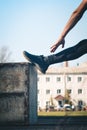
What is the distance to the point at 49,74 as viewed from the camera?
296 feet

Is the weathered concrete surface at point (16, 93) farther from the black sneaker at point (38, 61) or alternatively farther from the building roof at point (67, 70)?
the building roof at point (67, 70)

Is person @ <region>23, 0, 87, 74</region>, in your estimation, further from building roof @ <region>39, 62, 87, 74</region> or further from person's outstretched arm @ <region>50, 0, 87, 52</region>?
building roof @ <region>39, 62, 87, 74</region>

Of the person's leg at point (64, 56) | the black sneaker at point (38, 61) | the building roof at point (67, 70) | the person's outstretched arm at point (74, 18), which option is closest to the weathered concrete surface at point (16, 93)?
the black sneaker at point (38, 61)

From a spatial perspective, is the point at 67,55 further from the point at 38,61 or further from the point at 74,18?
the point at 74,18

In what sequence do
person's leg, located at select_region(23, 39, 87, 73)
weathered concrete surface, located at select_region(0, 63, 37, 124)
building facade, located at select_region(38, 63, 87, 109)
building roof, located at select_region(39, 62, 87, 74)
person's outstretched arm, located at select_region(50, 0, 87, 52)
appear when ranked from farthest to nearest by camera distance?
building roof, located at select_region(39, 62, 87, 74), building facade, located at select_region(38, 63, 87, 109), weathered concrete surface, located at select_region(0, 63, 37, 124), person's leg, located at select_region(23, 39, 87, 73), person's outstretched arm, located at select_region(50, 0, 87, 52)

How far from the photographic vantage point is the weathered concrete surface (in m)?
4.60

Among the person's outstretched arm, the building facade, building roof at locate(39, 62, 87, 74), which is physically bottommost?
the building facade

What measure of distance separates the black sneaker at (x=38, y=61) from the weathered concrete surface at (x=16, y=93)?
0.19 m

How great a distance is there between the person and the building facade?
78242mm

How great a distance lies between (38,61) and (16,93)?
52 cm

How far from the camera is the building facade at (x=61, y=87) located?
85.6 metres

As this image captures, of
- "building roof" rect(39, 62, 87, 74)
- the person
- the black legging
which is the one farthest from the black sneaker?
"building roof" rect(39, 62, 87, 74)

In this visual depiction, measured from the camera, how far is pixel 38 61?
4.64 metres

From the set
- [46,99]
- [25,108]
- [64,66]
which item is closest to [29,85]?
[25,108]
